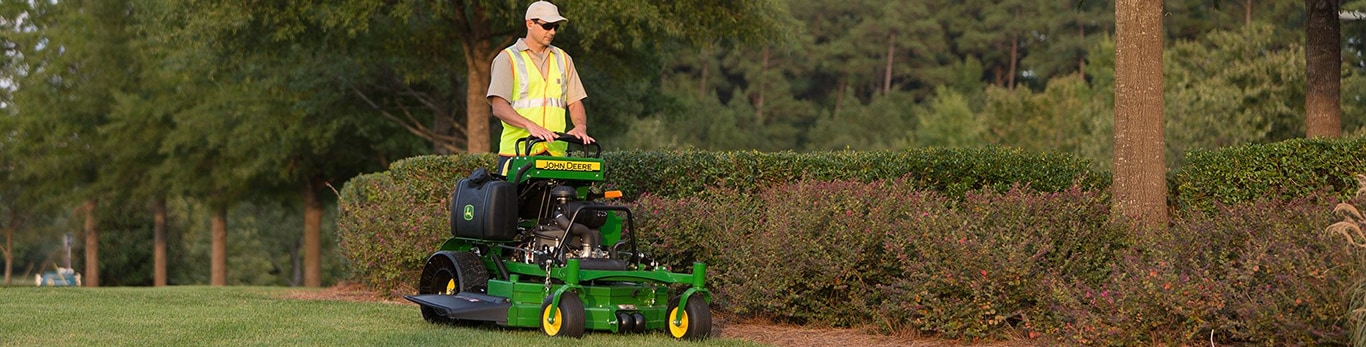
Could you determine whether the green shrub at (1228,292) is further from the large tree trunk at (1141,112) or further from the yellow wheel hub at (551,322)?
the yellow wheel hub at (551,322)

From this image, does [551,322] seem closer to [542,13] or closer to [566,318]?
[566,318]

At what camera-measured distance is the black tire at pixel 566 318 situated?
8.34 meters

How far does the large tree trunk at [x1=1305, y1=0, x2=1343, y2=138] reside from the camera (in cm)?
1681

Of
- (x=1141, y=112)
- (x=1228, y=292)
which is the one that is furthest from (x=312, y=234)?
(x=1228, y=292)

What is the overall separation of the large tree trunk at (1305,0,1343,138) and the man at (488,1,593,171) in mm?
10548

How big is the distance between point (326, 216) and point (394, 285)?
1861 inches

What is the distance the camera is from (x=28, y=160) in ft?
106

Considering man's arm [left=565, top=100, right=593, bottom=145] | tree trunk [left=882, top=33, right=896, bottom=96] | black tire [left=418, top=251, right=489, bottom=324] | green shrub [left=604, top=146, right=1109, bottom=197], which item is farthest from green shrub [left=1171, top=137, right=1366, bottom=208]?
tree trunk [left=882, top=33, right=896, bottom=96]

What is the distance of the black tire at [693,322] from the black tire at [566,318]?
60 centimetres

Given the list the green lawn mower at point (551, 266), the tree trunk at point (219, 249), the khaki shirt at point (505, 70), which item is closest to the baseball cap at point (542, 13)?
the khaki shirt at point (505, 70)

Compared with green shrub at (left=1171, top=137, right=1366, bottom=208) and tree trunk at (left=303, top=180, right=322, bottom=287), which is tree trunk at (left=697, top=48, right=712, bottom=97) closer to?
tree trunk at (left=303, top=180, right=322, bottom=287)

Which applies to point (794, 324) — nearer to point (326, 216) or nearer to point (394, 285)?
point (394, 285)

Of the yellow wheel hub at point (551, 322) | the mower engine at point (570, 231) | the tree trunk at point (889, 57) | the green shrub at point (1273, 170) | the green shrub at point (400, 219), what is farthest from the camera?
the tree trunk at point (889, 57)

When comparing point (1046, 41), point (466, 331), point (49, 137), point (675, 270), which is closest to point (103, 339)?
point (466, 331)
